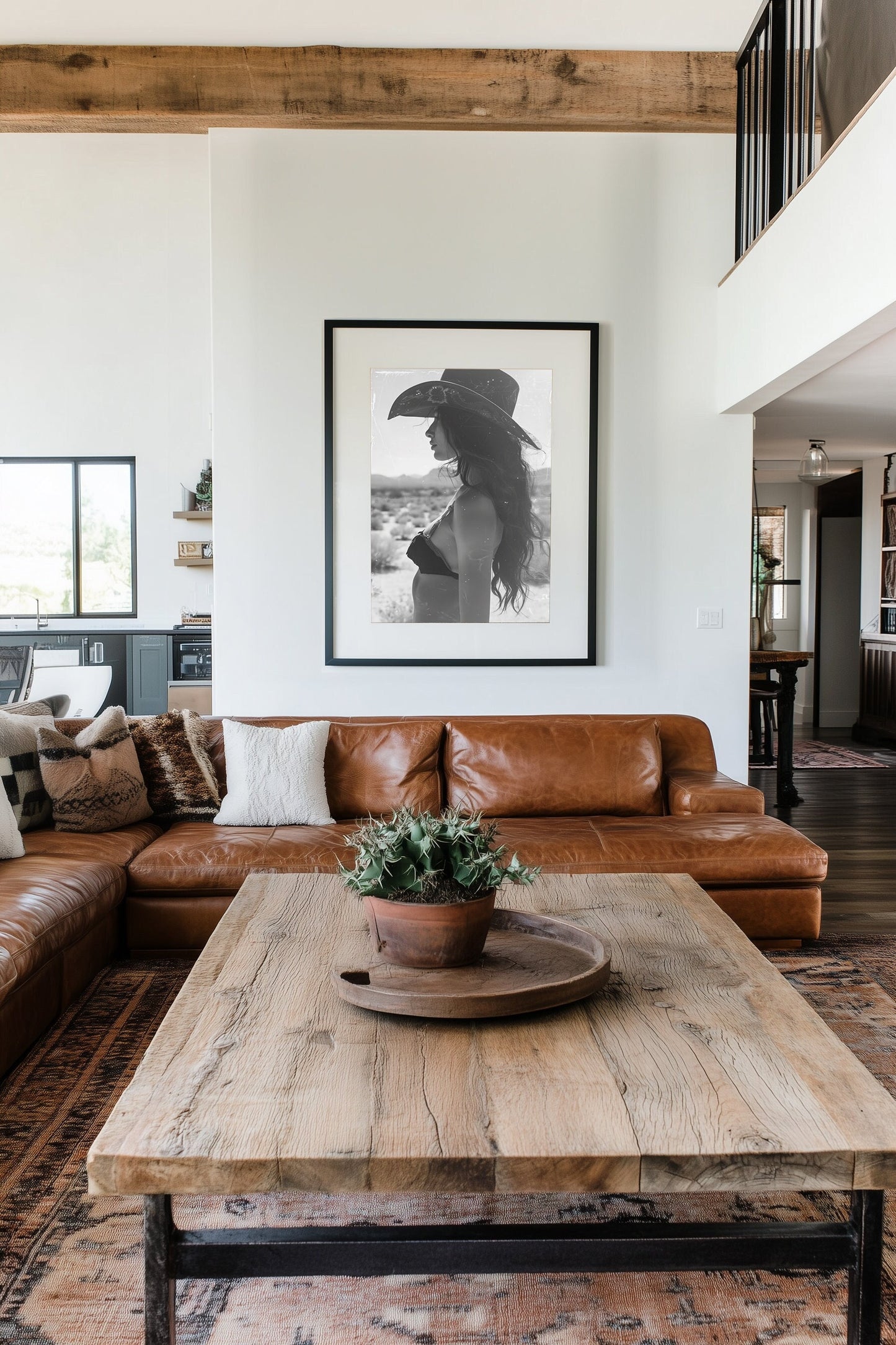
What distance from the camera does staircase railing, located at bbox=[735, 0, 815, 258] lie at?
3.88 metres

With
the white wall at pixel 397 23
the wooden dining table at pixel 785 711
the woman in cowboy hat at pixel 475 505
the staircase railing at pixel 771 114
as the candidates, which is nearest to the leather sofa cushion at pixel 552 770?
the woman in cowboy hat at pixel 475 505

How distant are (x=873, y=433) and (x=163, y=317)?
18.8ft

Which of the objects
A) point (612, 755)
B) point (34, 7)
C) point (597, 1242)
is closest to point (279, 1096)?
point (597, 1242)

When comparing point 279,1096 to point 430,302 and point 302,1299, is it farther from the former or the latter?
point 430,302

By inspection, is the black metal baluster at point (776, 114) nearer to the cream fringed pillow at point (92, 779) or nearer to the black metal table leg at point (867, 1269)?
the cream fringed pillow at point (92, 779)

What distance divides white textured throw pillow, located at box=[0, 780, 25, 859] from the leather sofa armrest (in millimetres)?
2218

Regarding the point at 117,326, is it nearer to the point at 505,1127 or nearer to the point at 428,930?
the point at 428,930

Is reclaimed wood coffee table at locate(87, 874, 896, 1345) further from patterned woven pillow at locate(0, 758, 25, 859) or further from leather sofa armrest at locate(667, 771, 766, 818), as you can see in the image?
leather sofa armrest at locate(667, 771, 766, 818)

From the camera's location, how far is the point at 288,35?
449cm

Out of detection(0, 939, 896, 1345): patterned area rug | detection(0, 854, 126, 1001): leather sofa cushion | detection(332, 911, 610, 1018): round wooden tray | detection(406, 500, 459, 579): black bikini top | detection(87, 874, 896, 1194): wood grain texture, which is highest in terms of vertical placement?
detection(406, 500, 459, 579): black bikini top

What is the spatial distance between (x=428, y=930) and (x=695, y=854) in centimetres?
171

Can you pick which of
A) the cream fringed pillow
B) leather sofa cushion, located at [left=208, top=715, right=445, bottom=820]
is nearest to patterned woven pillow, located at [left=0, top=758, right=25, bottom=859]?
the cream fringed pillow

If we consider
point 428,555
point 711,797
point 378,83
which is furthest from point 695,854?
point 378,83

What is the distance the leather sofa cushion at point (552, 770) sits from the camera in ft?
12.5
